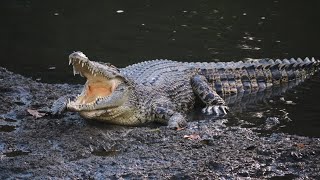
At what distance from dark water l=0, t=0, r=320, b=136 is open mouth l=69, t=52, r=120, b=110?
177cm

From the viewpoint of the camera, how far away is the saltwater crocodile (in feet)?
20.8

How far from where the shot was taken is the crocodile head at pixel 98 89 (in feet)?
20.2

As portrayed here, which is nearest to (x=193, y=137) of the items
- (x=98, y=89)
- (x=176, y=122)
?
(x=176, y=122)

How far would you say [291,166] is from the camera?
505 centimetres

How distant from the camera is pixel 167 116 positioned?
21.7ft

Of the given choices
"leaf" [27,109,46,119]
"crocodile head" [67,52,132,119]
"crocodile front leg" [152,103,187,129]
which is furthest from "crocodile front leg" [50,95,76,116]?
"crocodile front leg" [152,103,187,129]

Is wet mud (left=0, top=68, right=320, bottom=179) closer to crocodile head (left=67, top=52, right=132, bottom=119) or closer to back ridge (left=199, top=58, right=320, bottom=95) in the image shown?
crocodile head (left=67, top=52, right=132, bottom=119)

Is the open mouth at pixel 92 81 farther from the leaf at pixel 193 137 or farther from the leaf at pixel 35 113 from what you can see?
the leaf at pixel 193 137

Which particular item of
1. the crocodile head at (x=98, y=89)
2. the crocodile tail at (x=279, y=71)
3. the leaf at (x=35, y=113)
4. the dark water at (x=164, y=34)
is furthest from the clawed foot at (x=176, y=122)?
the crocodile tail at (x=279, y=71)

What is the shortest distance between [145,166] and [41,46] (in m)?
6.58

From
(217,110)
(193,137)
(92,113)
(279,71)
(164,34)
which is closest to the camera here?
(193,137)

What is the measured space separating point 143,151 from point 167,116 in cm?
125

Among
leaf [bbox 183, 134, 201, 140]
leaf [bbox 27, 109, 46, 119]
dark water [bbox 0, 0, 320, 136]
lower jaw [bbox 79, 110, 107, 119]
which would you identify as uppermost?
lower jaw [bbox 79, 110, 107, 119]

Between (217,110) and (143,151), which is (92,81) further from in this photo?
(217,110)
